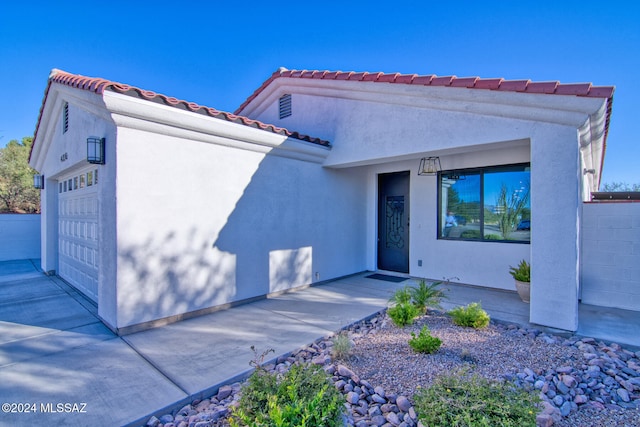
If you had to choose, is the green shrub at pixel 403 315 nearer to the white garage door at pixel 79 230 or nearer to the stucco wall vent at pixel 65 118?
the white garage door at pixel 79 230

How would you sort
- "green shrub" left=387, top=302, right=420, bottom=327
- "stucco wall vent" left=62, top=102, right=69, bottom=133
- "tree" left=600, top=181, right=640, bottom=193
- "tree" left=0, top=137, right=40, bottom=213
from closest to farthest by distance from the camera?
"green shrub" left=387, top=302, right=420, bottom=327
"stucco wall vent" left=62, top=102, right=69, bottom=133
"tree" left=0, top=137, right=40, bottom=213
"tree" left=600, top=181, right=640, bottom=193

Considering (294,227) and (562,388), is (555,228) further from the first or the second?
(294,227)

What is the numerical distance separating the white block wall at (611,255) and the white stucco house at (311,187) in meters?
1.13

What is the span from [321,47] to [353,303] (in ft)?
29.9

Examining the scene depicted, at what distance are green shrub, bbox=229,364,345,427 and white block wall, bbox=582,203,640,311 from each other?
674 cm

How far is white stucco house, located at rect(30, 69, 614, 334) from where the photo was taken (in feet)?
15.4

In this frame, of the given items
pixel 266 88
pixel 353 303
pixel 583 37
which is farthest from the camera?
pixel 266 88

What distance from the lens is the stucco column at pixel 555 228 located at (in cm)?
453

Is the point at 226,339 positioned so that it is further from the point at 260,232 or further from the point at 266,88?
the point at 266,88

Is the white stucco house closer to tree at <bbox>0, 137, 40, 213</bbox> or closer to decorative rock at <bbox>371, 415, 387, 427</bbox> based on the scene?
decorative rock at <bbox>371, 415, 387, 427</bbox>

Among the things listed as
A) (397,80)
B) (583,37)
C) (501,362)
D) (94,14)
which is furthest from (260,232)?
(583,37)

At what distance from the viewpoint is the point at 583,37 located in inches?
344

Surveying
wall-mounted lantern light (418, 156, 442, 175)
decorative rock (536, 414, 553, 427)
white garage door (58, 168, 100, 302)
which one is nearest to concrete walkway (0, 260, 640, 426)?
white garage door (58, 168, 100, 302)

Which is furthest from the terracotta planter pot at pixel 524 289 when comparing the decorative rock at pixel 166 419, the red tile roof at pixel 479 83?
the decorative rock at pixel 166 419
